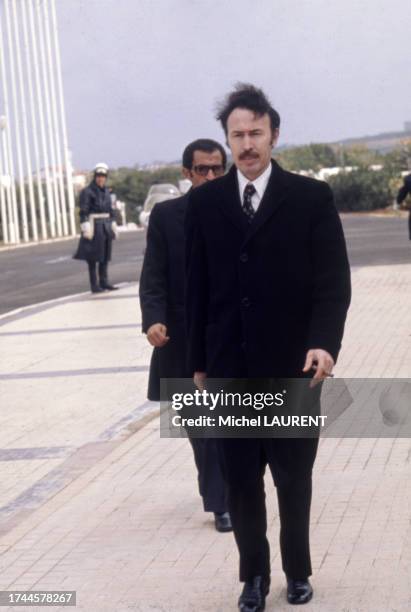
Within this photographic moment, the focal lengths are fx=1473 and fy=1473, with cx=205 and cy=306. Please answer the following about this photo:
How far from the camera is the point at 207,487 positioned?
6883 millimetres

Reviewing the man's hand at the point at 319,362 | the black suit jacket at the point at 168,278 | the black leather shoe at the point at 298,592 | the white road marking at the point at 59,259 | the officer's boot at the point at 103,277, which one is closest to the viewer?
the man's hand at the point at 319,362

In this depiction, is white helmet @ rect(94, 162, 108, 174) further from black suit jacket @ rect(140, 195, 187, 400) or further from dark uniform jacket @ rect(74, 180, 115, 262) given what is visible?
black suit jacket @ rect(140, 195, 187, 400)

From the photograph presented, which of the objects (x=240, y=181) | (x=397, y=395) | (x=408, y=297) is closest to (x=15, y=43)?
(x=408, y=297)

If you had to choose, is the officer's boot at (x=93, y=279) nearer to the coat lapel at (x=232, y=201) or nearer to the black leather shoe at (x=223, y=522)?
the black leather shoe at (x=223, y=522)

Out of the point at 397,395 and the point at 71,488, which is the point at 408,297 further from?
the point at 71,488

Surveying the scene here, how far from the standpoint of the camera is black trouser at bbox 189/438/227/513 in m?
6.82

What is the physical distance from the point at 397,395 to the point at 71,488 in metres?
3.12

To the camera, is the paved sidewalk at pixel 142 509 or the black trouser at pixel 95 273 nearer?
the paved sidewalk at pixel 142 509

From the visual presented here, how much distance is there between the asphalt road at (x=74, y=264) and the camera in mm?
23884

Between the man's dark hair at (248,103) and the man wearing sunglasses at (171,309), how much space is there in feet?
4.04

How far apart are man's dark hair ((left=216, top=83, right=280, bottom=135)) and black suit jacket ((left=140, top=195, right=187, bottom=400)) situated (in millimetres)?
1372

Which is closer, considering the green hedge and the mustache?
the mustache

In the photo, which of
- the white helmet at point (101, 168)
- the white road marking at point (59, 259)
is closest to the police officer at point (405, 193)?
the white helmet at point (101, 168)

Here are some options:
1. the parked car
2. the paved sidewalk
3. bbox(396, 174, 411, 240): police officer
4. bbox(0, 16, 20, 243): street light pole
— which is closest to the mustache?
the paved sidewalk
